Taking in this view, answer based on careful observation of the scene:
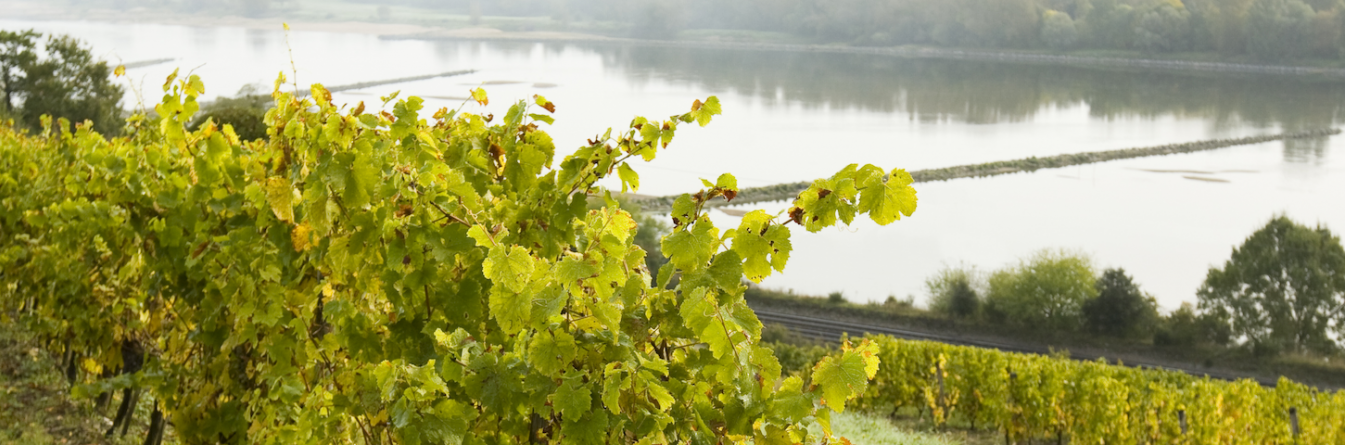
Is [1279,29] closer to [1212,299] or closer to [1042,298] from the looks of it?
[1212,299]

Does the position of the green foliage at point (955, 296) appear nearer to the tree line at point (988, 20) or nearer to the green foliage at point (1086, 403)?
the green foliage at point (1086, 403)

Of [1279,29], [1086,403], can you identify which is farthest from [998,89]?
[1086,403]

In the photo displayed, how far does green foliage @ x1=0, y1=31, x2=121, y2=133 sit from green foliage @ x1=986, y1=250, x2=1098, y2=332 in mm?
25753

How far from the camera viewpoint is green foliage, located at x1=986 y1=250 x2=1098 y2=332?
90.3ft

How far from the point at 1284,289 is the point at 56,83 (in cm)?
3640

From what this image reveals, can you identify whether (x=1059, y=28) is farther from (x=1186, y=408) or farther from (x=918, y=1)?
(x=1186, y=408)

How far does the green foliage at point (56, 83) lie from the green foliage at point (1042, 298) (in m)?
25.8

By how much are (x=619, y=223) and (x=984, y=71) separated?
95632 millimetres

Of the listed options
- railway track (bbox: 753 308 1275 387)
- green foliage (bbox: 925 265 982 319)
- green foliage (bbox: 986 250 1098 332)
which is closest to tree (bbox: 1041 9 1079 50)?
green foliage (bbox: 986 250 1098 332)

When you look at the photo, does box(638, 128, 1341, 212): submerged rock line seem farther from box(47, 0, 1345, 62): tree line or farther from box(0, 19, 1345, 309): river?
box(47, 0, 1345, 62): tree line

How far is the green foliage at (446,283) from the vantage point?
61.8 inches

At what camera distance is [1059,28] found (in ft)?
307

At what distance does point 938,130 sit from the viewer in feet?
203

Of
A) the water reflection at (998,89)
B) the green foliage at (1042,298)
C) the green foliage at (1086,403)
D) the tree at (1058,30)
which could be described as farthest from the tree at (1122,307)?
the tree at (1058,30)
